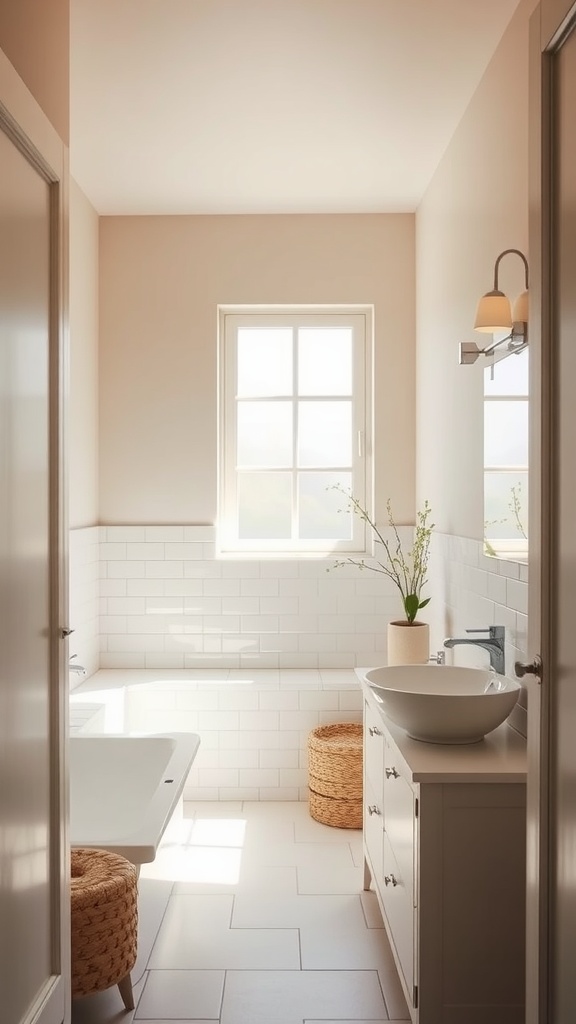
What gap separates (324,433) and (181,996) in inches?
119

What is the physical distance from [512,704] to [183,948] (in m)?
1.50

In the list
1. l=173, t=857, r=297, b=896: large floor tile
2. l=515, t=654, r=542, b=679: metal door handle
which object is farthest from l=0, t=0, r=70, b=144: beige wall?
l=173, t=857, r=297, b=896: large floor tile

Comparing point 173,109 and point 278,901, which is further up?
point 173,109

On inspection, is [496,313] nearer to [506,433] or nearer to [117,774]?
[506,433]

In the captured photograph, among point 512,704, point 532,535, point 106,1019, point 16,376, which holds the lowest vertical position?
Result: point 106,1019

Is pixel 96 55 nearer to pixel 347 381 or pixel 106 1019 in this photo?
pixel 347 381

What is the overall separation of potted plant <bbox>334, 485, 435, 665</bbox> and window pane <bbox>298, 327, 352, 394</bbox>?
585 mm

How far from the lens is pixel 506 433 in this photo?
289 cm

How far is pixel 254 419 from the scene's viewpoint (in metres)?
4.89

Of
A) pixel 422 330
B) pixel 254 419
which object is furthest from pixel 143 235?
pixel 422 330

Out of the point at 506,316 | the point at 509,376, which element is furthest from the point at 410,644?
the point at 506,316

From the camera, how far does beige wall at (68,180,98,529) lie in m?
4.27

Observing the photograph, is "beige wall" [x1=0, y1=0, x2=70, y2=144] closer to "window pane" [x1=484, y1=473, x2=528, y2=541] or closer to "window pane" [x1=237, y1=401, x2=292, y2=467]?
"window pane" [x1=484, y1=473, x2=528, y2=541]

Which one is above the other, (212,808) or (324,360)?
(324,360)
